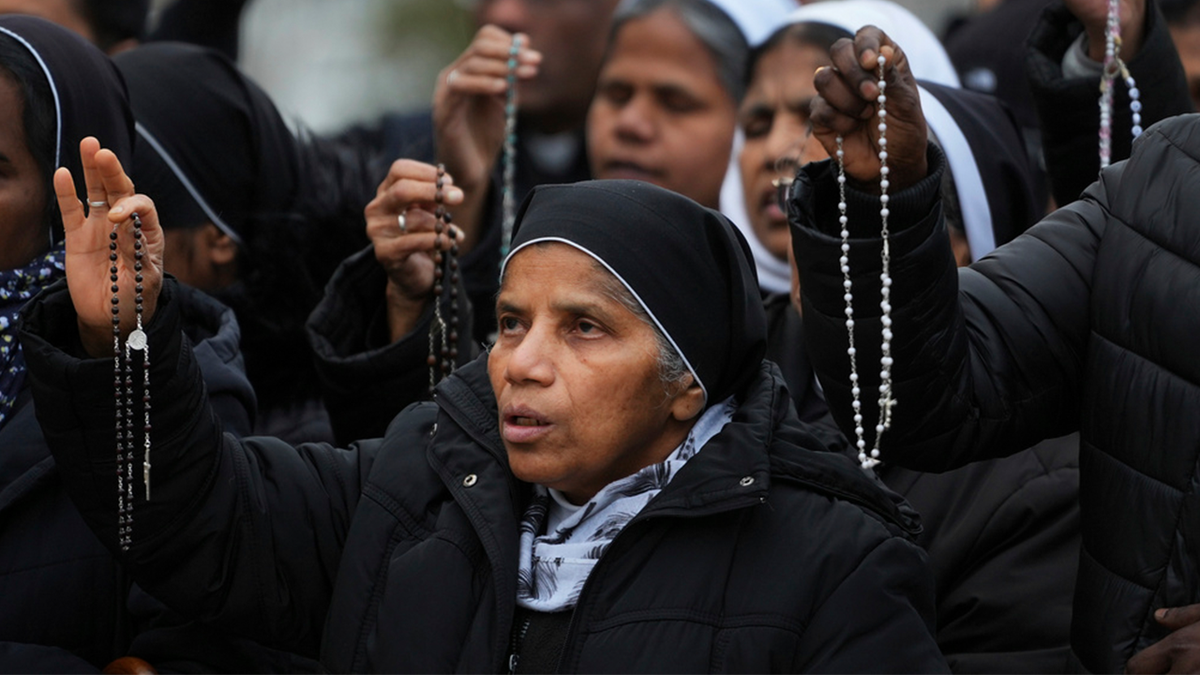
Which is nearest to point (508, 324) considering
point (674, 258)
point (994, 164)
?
point (674, 258)

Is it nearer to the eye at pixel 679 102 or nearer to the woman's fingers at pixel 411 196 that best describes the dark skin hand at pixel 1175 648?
the woman's fingers at pixel 411 196

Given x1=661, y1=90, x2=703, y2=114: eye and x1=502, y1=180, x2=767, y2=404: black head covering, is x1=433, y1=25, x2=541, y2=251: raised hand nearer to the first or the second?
x1=661, y1=90, x2=703, y2=114: eye

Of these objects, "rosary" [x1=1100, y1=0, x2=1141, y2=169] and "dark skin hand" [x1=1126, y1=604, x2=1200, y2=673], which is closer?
"dark skin hand" [x1=1126, y1=604, x2=1200, y2=673]

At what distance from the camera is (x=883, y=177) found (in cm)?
257

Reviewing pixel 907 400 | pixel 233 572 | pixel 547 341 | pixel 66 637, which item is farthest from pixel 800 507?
pixel 66 637

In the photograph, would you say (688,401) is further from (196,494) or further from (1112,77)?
(1112,77)

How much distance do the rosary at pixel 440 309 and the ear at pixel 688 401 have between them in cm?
94

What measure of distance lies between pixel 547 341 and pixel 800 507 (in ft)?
1.66

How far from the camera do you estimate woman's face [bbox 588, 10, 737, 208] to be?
4988 mm

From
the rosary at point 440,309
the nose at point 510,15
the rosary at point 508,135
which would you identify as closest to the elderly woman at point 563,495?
the rosary at point 440,309

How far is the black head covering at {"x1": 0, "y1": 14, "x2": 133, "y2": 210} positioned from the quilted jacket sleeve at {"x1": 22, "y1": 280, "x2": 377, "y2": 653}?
51 cm

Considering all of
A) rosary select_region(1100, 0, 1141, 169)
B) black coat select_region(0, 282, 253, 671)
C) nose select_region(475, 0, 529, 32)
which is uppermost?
rosary select_region(1100, 0, 1141, 169)

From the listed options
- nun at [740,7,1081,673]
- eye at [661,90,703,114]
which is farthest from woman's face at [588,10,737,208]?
nun at [740,7,1081,673]

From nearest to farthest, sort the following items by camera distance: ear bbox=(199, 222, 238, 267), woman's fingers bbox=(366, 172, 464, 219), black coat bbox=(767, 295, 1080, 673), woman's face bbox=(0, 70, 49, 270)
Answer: woman's face bbox=(0, 70, 49, 270) < black coat bbox=(767, 295, 1080, 673) < woman's fingers bbox=(366, 172, 464, 219) < ear bbox=(199, 222, 238, 267)
